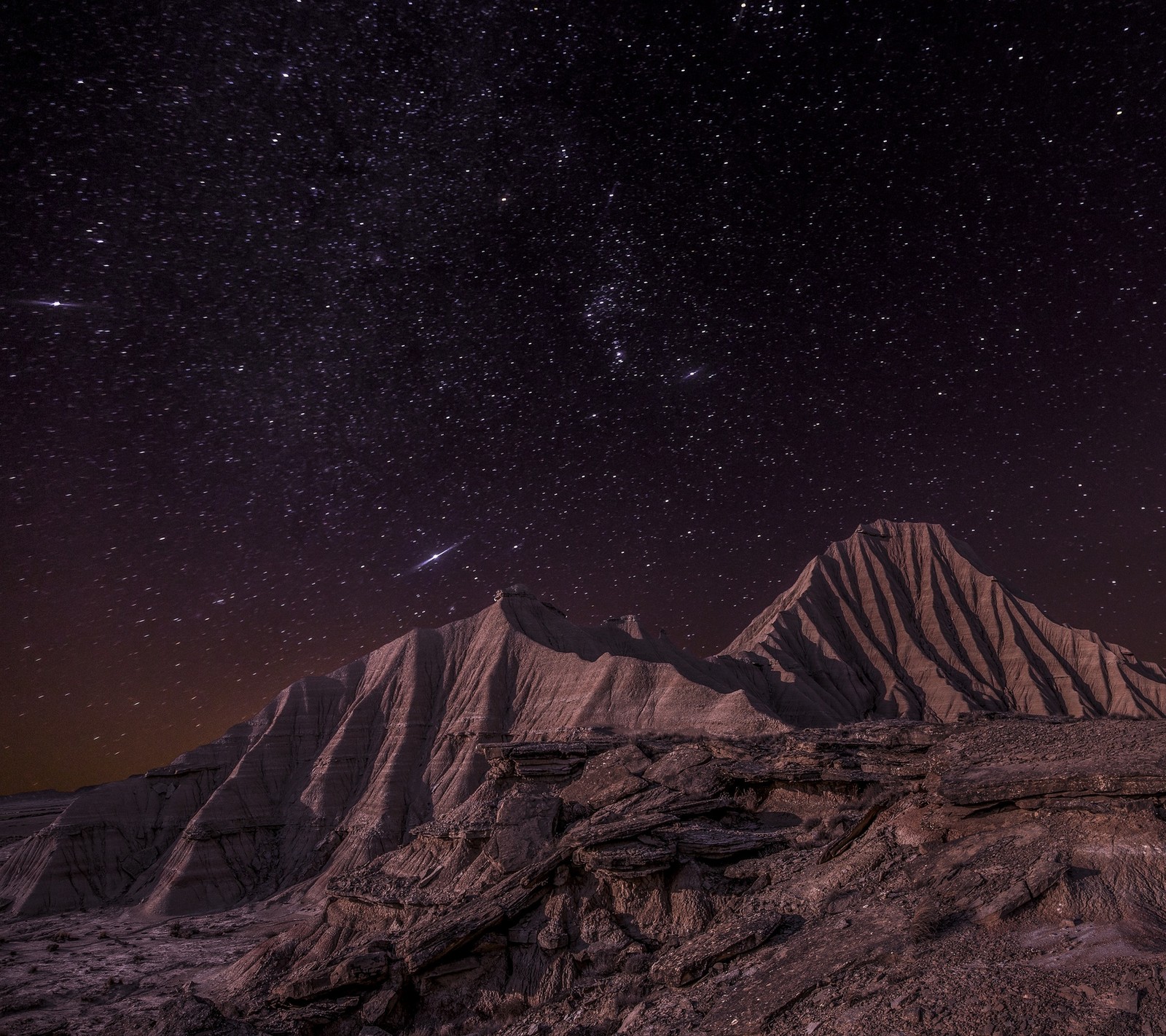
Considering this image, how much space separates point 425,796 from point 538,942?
3557 centimetres

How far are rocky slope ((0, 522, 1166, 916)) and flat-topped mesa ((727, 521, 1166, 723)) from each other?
9.9 inches

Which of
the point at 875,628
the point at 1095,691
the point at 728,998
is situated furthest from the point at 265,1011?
the point at 1095,691

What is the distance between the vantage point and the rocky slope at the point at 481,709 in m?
48.0

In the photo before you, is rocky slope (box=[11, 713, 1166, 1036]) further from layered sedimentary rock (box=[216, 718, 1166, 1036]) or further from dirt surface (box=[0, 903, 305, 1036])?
dirt surface (box=[0, 903, 305, 1036])

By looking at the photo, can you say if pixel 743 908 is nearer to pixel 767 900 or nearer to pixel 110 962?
pixel 767 900

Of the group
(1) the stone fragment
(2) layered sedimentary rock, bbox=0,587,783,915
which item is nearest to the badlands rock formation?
(1) the stone fragment

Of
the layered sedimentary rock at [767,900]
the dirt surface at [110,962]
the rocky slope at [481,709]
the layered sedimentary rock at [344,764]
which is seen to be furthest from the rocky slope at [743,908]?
the layered sedimentary rock at [344,764]

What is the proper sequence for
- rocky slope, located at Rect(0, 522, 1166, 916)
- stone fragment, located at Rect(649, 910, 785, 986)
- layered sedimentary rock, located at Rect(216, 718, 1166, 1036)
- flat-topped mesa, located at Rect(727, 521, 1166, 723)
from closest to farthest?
layered sedimentary rock, located at Rect(216, 718, 1166, 1036) → stone fragment, located at Rect(649, 910, 785, 986) → rocky slope, located at Rect(0, 522, 1166, 916) → flat-topped mesa, located at Rect(727, 521, 1166, 723)

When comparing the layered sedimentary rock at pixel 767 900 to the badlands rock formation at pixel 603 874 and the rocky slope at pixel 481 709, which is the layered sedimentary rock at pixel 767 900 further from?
the rocky slope at pixel 481 709

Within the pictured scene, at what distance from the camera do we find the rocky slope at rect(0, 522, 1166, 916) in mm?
48000

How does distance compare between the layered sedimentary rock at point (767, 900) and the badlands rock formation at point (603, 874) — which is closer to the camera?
the layered sedimentary rock at point (767, 900)

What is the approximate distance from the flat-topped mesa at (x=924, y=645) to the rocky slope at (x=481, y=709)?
0.25 meters

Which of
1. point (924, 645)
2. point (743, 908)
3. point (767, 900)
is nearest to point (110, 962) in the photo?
point (743, 908)

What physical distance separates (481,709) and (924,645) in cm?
5286
